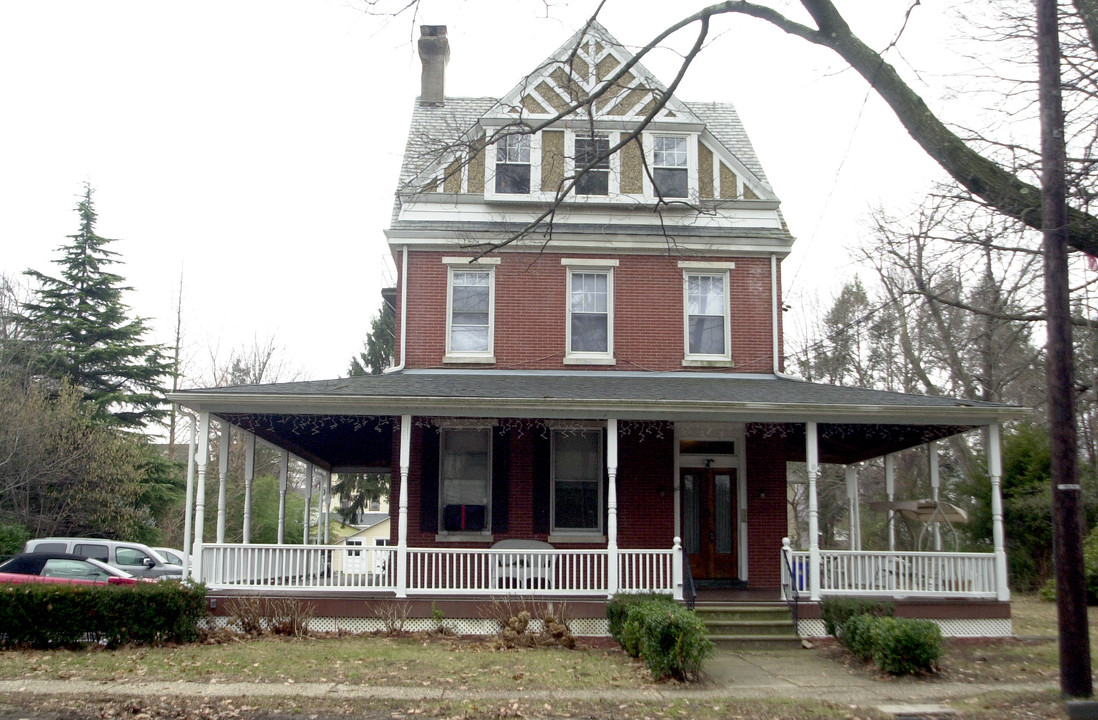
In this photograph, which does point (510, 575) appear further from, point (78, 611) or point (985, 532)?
point (985, 532)

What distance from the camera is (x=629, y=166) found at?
18.8m

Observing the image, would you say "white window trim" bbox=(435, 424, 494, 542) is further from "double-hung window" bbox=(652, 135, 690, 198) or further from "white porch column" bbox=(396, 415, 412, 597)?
"double-hung window" bbox=(652, 135, 690, 198)

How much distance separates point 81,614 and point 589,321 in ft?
31.9

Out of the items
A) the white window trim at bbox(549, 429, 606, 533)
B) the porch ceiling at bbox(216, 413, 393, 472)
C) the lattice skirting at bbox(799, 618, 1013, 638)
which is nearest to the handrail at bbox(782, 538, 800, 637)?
the lattice skirting at bbox(799, 618, 1013, 638)

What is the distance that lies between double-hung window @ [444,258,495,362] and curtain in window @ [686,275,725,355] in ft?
12.3

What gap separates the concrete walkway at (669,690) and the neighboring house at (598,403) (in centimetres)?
307

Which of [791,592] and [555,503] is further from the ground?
[555,503]

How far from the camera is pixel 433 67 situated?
862 inches

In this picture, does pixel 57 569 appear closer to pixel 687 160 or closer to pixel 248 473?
pixel 248 473

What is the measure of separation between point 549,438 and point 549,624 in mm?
4484

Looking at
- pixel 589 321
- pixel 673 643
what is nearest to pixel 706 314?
pixel 589 321

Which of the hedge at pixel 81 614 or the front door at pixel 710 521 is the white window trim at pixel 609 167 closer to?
the front door at pixel 710 521

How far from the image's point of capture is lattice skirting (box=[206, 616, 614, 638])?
14102 mm

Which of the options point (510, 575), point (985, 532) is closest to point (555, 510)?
point (510, 575)
